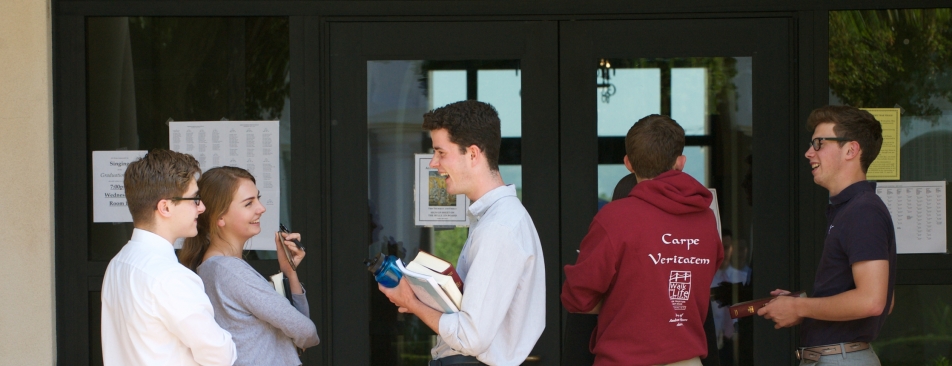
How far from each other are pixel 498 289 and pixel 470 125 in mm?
525

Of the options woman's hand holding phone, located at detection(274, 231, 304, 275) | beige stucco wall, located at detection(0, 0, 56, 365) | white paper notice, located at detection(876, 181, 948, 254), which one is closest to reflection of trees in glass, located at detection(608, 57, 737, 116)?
white paper notice, located at detection(876, 181, 948, 254)

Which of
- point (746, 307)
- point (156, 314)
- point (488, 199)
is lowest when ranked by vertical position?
point (746, 307)

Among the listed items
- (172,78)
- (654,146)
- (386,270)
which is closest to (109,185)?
(172,78)

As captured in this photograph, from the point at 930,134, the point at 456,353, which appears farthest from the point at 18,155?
the point at 930,134

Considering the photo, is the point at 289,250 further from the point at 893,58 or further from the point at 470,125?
the point at 893,58

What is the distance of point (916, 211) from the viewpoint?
15.3ft

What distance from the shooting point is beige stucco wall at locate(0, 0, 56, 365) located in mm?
4543

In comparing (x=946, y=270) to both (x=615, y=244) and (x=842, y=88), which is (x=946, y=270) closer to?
(x=842, y=88)

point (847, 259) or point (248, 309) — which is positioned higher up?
point (847, 259)

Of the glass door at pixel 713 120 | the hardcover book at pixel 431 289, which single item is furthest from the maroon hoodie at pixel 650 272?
the glass door at pixel 713 120

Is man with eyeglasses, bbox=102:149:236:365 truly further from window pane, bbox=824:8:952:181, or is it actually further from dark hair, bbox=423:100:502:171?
window pane, bbox=824:8:952:181

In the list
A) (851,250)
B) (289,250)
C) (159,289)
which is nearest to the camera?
(159,289)

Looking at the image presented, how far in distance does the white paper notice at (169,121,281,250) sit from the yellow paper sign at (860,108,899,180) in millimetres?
3092

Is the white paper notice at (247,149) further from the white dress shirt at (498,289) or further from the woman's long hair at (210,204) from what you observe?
the white dress shirt at (498,289)
